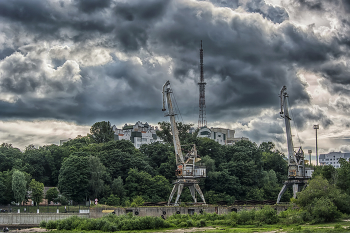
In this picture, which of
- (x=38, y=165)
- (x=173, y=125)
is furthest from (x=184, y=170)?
(x=38, y=165)

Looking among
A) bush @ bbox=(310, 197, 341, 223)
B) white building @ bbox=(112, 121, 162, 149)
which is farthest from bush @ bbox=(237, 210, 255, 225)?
white building @ bbox=(112, 121, 162, 149)

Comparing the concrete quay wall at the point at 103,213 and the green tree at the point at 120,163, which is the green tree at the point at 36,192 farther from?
the green tree at the point at 120,163

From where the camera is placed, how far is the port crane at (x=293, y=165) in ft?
267

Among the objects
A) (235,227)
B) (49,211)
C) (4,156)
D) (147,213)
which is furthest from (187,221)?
(4,156)

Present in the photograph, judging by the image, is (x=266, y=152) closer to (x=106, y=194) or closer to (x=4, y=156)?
(x=106, y=194)

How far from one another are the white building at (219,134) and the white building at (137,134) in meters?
20.6

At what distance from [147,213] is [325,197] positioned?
2808cm

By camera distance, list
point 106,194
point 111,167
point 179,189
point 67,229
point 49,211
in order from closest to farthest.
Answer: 1. point 67,229
2. point 49,211
3. point 179,189
4. point 106,194
5. point 111,167

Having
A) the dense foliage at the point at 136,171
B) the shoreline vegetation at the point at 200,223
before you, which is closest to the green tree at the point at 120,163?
the dense foliage at the point at 136,171

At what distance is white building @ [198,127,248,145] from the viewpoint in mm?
148500

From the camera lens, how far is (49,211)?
231 feet

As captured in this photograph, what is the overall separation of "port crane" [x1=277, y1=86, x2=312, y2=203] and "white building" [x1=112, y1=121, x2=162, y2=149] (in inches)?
2953

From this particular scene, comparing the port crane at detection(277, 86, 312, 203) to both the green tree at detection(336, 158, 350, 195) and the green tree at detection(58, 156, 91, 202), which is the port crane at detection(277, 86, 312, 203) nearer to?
the green tree at detection(336, 158, 350, 195)

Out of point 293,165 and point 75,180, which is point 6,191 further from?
point 293,165
